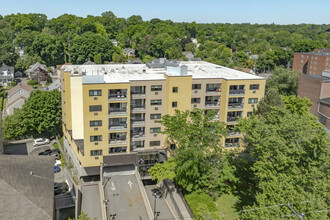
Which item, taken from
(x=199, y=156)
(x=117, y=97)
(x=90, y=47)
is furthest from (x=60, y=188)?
→ (x=90, y=47)

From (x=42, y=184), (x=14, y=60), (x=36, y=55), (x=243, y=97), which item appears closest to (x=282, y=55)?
(x=243, y=97)

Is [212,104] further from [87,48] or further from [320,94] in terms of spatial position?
[87,48]

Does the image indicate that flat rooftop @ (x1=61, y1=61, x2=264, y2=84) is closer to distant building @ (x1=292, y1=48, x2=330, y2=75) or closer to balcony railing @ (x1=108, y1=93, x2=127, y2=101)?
balcony railing @ (x1=108, y1=93, x2=127, y2=101)

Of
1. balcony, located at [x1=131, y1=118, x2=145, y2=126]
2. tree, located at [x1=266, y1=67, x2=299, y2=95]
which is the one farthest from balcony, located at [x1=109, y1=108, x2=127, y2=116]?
tree, located at [x1=266, y1=67, x2=299, y2=95]

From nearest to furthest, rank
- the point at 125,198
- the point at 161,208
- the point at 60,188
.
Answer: the point at 161,208, the point at 125,198, the point at 60,188

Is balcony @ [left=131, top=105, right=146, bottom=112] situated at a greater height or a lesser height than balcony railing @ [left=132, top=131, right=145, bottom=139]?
greater

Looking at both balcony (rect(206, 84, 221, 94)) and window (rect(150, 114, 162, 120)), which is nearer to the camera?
window (rect(150, 114, 162, 120))

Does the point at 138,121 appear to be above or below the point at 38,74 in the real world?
above
